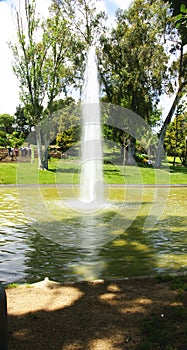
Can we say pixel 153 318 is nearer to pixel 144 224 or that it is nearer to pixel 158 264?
pixel 158 264

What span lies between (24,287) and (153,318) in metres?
2.05

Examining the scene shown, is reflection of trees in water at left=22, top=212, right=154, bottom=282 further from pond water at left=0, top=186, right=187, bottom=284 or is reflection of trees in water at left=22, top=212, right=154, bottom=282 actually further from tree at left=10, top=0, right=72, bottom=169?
tree at left=10, top=0, right=72, bottom=169

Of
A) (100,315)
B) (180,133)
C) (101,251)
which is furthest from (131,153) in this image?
(100,315)

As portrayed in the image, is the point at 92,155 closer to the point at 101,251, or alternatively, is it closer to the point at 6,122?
the point at 101,251

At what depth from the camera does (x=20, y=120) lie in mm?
82688

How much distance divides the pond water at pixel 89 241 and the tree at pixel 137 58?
25011mm

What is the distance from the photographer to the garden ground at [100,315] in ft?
13.1

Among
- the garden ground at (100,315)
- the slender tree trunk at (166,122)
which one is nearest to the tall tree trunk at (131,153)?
the slender tree trunk at (166,122)

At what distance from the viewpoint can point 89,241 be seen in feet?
30.4

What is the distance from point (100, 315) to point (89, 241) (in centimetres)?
467

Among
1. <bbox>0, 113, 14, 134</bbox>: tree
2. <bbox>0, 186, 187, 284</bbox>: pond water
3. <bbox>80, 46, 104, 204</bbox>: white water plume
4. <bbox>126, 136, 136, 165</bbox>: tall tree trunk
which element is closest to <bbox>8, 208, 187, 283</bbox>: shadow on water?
<bbox>0, 186, 187, 284</bbox>: pond water

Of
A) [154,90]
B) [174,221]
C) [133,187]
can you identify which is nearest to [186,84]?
[154,90]

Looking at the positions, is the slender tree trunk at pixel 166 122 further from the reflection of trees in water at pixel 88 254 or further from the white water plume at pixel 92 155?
the reflection of trees in water at pixel 88 254

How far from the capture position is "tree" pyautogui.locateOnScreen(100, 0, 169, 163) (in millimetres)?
37562
